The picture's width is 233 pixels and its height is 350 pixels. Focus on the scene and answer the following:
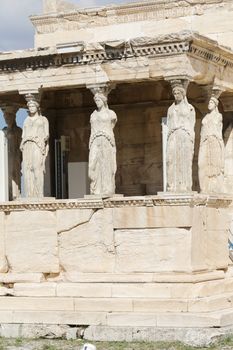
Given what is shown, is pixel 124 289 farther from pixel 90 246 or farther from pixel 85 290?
pixel 90 246

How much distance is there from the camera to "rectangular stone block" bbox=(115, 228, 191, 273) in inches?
696

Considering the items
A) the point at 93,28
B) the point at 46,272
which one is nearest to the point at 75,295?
the point at 46,272

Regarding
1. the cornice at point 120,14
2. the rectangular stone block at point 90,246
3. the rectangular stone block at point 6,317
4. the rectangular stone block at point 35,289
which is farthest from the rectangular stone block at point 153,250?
the cornice at point 120,14

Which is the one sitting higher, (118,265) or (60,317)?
(118,265)

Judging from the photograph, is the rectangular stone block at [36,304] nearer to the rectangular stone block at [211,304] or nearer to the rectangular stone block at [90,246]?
the rectangular stone block at [90,246]

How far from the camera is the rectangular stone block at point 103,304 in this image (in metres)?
17.6

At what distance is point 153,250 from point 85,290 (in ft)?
4.07

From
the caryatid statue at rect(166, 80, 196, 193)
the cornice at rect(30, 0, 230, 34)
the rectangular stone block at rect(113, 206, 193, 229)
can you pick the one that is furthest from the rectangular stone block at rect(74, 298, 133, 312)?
the cornice at rect(30, 0, 230, 34)

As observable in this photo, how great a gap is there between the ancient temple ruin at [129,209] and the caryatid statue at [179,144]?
0.05 ft

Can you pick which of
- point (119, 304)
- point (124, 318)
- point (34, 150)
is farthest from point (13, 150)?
point (124, 318)

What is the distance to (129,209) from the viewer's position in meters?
18.0

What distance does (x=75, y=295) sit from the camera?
59.3ft

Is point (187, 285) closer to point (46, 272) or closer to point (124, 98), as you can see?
point (46, 272)

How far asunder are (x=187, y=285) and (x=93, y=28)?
593cm
